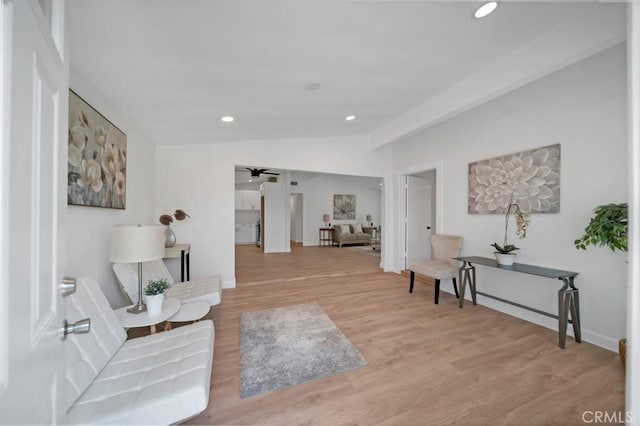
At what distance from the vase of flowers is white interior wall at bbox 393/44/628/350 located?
13.9ft

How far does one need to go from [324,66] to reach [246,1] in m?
0.86

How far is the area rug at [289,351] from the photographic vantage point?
1.83m

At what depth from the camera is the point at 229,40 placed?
1.60 meters

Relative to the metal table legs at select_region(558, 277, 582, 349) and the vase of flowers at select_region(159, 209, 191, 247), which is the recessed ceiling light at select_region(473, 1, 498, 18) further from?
the vase of flowers at select_region(159, 209, 191, 247)

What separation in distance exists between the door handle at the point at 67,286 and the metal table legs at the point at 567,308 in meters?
3.34

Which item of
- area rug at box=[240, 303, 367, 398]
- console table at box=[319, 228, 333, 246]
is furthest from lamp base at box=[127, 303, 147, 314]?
console table at box=[319, 228, 333, 246]

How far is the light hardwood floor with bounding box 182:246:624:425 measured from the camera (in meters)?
1.53

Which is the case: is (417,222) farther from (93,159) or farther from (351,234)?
(93,159)

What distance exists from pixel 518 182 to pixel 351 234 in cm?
643

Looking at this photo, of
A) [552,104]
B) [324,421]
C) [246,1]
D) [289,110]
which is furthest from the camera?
[289,110]

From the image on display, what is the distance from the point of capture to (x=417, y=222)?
5.00m

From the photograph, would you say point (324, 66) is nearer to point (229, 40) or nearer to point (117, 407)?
point (229, 40)

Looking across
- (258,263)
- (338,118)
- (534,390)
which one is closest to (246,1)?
(338,118)

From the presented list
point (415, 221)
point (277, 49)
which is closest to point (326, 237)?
point (415, 221)
